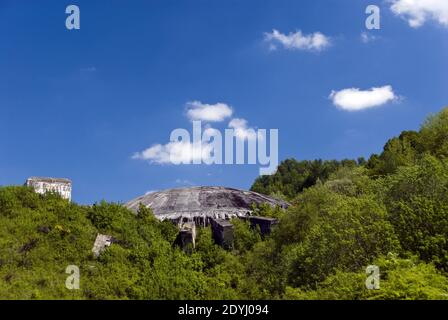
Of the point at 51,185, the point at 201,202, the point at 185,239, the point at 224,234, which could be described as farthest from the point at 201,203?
the point at 51,185

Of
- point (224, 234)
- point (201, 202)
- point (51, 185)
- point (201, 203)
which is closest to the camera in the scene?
point (51, 185)

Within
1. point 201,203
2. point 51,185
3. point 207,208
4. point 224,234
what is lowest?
point 224,234

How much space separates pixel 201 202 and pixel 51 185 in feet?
77.6

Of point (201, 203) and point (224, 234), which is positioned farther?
point (201, 203)

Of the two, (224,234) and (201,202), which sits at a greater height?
(201,202)

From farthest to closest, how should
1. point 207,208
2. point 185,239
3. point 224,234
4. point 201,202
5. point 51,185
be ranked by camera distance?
point 201,202 < point 207,208 < point 224,234 < point 185,239 < point 51,185

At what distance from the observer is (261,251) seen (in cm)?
4916

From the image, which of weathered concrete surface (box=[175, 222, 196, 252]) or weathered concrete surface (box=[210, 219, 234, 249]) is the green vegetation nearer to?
weathered concrete surface (box=[175, 222, 196, 252])

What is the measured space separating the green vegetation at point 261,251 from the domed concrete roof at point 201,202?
1180 cm

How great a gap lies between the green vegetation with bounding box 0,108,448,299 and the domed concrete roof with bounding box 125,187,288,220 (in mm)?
11799

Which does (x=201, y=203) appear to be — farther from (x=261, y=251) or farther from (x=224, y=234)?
(x=261, y=251)

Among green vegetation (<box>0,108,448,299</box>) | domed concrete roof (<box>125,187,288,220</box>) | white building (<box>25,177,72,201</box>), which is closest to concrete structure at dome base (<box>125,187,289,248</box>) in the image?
domed concrete roof (<box>125,187,288,220</box>)

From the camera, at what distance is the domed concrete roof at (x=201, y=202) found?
2714 inches
